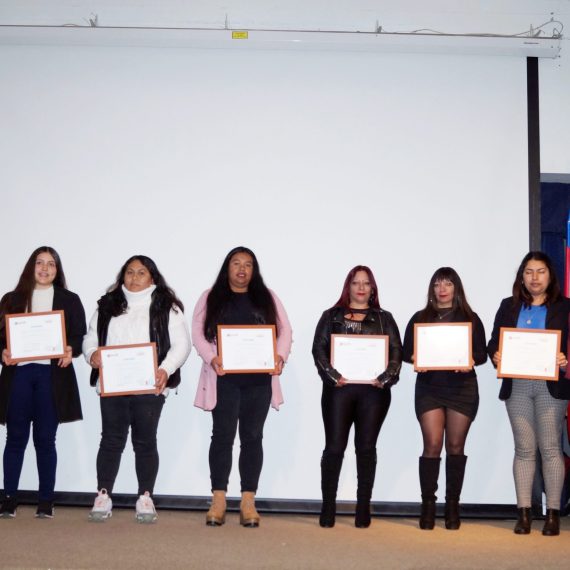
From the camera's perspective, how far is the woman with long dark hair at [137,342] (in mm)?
4285

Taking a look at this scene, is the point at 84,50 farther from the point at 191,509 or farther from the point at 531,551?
the point at 531,551

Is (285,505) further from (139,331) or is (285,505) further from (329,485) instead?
(139,331)

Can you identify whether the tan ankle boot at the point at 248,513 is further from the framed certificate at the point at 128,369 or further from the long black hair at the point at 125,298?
the long black hair at the point at 125,298

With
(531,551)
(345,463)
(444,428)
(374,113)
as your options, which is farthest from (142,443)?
(374,113)

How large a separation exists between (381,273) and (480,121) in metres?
1.25

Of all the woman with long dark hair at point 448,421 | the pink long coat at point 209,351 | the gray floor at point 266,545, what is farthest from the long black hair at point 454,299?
the gray floor at point 266,545

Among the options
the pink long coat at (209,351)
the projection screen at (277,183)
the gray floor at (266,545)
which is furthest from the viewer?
the projection screen at (277,183)

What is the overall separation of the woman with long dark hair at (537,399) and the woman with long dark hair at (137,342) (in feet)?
6.13

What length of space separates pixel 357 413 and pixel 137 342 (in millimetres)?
1334

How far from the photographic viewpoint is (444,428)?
431cm

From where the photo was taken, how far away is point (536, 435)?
4.23 m

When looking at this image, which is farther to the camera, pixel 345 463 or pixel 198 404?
pixel 345 463

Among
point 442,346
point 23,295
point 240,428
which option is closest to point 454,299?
point 442,346

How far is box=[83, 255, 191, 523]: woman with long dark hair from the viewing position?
429 cm
